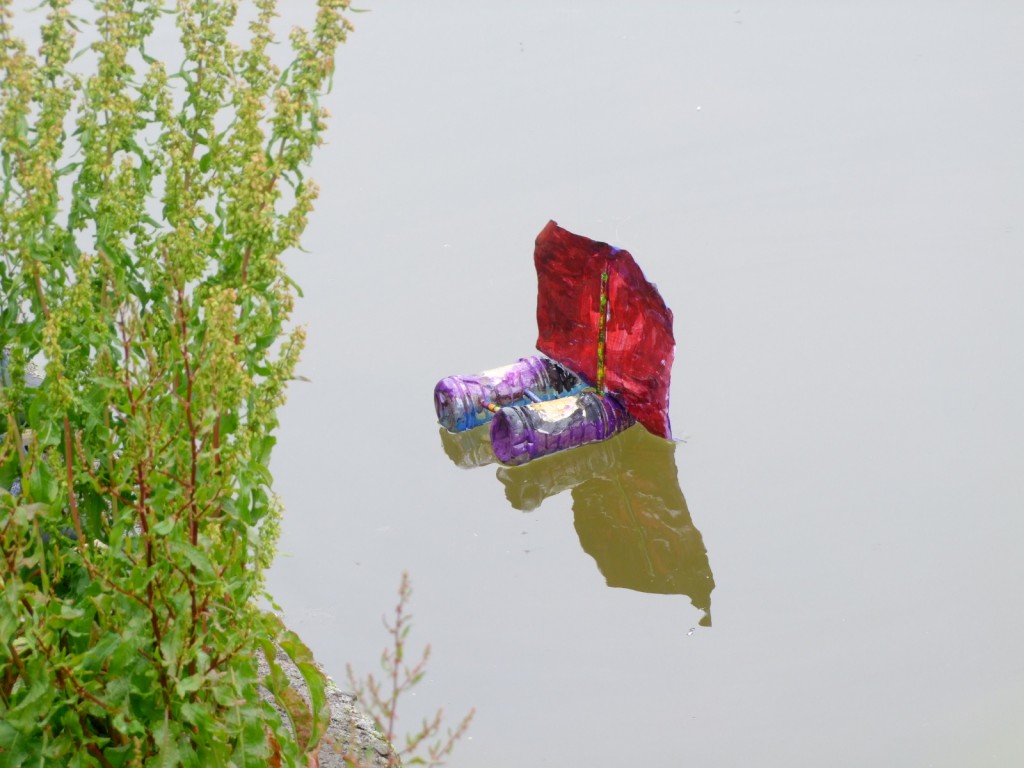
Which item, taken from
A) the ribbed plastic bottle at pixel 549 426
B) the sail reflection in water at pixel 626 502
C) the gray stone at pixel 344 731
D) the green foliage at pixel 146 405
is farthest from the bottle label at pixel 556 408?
the green foliage at pixel 146 405

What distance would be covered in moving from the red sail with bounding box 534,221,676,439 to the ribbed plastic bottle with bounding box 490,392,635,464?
0.12m

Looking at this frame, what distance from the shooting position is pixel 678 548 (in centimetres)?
492

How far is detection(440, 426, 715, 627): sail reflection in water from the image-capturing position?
4797 millimetres

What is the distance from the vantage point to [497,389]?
565 cm

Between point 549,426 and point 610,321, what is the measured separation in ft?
1.52

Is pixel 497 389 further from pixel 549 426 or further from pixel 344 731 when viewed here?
pixel 344 731

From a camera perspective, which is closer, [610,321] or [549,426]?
[549,426]

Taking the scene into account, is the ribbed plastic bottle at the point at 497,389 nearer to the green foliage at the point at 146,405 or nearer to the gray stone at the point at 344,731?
the gray stone at the point at 344,731

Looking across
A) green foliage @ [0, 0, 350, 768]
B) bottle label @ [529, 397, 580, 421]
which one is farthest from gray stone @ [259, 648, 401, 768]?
bottle label @ [529, 397, 580, 421]

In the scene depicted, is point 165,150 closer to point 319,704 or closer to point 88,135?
point 88,135

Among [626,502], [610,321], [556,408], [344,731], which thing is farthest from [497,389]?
[344,731]

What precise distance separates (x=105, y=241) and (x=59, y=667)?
68 cm

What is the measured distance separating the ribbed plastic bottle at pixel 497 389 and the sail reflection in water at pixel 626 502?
0.09 m

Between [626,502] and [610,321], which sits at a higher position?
[610,321]
